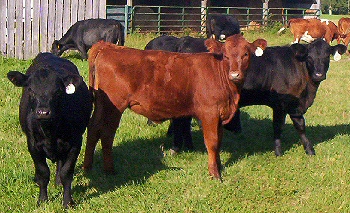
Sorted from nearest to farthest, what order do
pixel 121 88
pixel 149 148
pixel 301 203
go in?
pixel 301 203, pixel 121 88, pixel 149 148

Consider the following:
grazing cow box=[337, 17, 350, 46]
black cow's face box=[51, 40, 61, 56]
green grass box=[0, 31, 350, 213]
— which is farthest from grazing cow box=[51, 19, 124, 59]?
grazing cow box=[337, 17, 350, 46]

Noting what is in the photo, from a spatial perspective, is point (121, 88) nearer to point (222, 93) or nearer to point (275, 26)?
point (222, 93)

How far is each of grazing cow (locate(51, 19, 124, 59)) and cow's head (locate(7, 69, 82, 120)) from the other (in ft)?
32.0

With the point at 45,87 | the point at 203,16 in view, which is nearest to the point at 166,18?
the point at 203,16

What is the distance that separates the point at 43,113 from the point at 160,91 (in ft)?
5.59

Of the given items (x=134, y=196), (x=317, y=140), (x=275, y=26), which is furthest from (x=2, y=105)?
(x=275, y=26)

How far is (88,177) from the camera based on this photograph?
5.43m

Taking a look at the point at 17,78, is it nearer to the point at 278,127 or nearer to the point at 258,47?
the point at 258,47

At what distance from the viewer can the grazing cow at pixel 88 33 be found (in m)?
13.9

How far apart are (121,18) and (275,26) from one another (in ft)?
33.4

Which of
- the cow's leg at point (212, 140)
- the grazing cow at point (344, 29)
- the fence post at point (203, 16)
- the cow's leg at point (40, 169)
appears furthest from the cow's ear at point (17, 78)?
the fence post at point (203, 16)

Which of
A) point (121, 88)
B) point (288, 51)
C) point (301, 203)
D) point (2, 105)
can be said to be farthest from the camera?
point (2, 105)

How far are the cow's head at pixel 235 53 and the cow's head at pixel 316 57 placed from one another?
1.36 metres

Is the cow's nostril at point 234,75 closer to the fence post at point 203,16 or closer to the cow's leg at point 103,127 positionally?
the cow's leg at point 103,127
